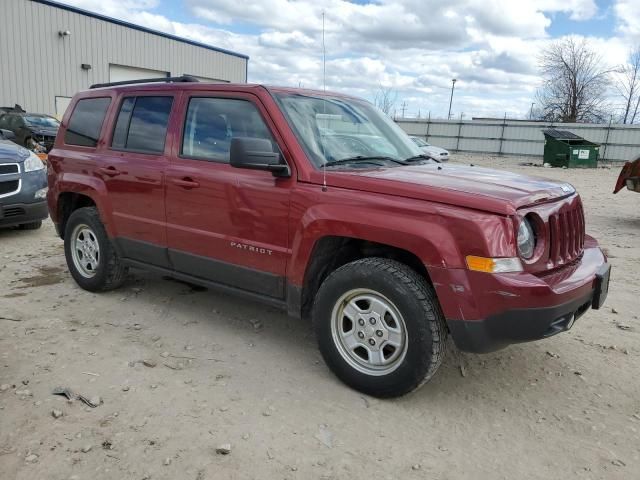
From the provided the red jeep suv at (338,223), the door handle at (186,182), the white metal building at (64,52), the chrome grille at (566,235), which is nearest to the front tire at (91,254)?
the red jeep suv at (338,223)

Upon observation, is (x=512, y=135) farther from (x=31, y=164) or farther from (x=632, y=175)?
(x=31, y=164)

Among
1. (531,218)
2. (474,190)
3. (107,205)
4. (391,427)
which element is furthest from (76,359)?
(531,218)

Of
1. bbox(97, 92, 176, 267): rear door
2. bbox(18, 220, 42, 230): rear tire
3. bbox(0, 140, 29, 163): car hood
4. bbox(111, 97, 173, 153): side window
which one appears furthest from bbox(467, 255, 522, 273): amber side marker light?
bbox(18, 220, 42, 230): rear tire

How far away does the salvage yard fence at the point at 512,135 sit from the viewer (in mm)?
29719

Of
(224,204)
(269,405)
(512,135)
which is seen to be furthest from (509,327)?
(512,135)

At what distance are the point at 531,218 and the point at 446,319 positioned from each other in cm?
74

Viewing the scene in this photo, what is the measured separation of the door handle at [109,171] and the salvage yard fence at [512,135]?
25876 millimetres

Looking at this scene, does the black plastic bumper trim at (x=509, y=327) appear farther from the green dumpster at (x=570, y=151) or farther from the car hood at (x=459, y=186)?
the green dumpster at (x=570, y=151)

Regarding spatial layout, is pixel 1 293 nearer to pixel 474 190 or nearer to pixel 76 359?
pixel 76 359

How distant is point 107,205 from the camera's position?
4676mm

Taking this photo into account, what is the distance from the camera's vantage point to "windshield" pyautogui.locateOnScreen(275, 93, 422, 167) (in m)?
3.62

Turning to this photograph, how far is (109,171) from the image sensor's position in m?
4.60

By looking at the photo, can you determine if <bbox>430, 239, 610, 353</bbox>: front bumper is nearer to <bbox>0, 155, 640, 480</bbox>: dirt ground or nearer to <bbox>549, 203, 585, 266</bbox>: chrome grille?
<bbox>549, 203, 585, 266</bbox>: chrome grille

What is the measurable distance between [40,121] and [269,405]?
1720 centimetres
